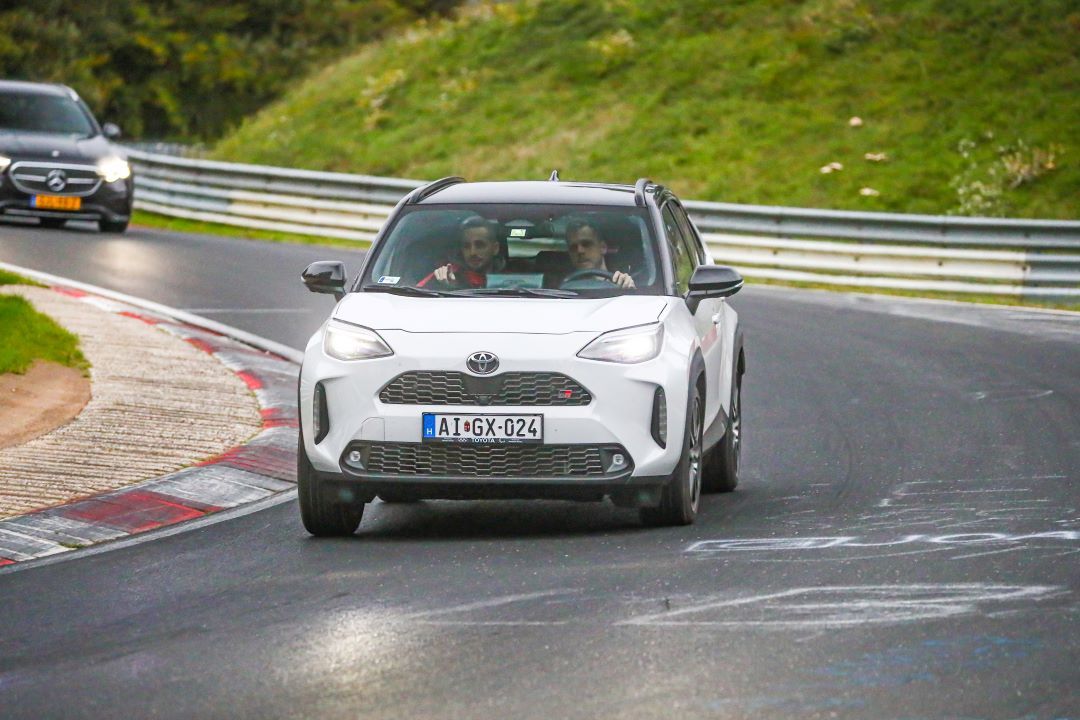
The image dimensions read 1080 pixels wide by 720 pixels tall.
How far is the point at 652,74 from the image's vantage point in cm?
3622

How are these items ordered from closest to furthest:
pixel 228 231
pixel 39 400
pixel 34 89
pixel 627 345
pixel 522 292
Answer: pixel 627 345 → pixel 522 292 → pixel 39 400 → pixel 34 89 → pixel 228 231

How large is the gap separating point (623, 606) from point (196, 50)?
2221 inches

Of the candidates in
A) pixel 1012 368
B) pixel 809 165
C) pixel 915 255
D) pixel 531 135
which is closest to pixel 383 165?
pixel 531 135

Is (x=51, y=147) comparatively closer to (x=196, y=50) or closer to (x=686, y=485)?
(x=686, y=485)

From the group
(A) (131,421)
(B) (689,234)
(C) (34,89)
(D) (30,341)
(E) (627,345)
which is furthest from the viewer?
(C) (34,89)

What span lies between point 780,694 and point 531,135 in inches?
1148

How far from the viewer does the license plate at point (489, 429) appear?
8.63m

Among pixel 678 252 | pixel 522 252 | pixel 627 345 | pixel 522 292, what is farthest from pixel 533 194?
pixel 627 345

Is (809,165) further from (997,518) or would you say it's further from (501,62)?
(997,518)

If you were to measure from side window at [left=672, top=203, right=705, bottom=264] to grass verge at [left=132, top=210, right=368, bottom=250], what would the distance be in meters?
16.0

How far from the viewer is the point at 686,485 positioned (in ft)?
29.7

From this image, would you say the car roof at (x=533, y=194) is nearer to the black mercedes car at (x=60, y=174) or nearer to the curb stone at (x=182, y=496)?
the curb stone at (x=182, y=496)

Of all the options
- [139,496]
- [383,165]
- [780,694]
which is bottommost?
[383,165]

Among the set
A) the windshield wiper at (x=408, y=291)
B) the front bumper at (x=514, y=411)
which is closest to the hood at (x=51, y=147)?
the windshield wiper at (x=408, y=291)
